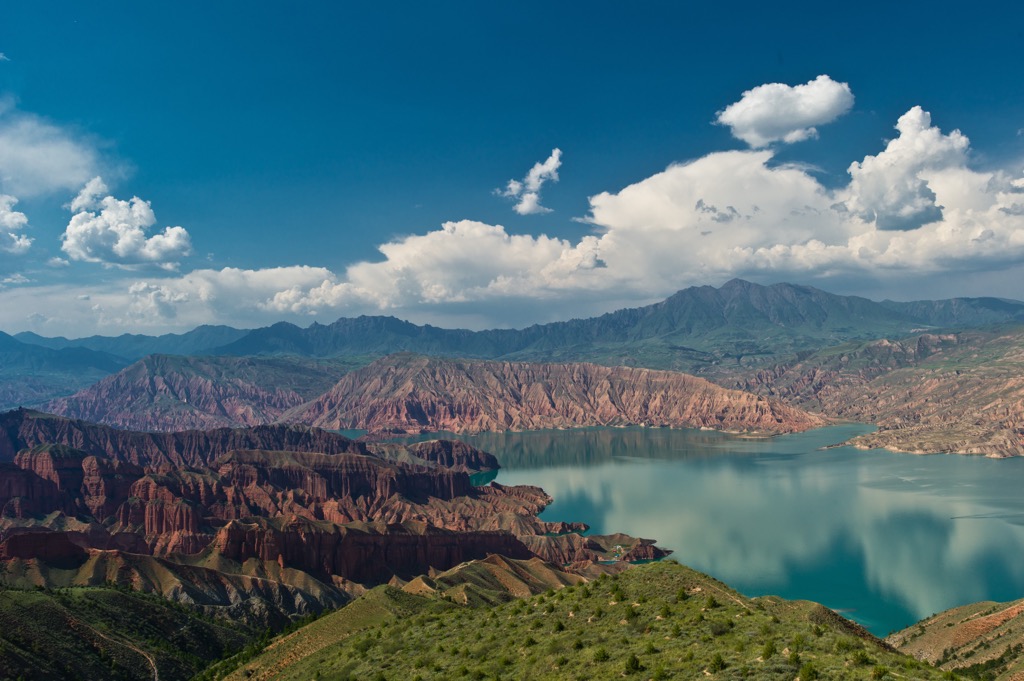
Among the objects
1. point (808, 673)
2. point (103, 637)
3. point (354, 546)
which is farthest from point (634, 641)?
point (354, 546)

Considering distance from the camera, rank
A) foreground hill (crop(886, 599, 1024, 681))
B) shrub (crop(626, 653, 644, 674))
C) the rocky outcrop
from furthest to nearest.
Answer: the rocky outcrop → foreground hill (crop(886, 599, 1024, 681)) → shrub (crop(626, 653, 644, 674))

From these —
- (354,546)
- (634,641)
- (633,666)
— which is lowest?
(354,546)

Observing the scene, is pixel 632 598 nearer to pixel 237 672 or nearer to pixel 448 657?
pixel 448 657

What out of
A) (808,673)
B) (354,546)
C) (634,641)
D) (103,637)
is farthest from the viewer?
(354,546)

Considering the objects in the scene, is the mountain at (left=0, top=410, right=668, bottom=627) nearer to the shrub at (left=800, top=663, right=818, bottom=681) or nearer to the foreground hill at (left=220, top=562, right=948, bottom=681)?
the foreground hill at (left=220, top=562, right=948, bottom=681)

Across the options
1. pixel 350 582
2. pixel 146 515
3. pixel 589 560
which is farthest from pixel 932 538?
pixel 146 515

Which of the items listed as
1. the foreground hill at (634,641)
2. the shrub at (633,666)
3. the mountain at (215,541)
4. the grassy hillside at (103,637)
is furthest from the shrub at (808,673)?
the mountain at (215,541)

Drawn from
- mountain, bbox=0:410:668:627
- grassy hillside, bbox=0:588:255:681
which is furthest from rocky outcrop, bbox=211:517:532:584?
grassy hillside, bbox=0:588:255:681

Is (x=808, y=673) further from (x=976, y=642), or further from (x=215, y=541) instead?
(x=215, y=541)

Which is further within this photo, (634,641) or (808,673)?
(634,641)
